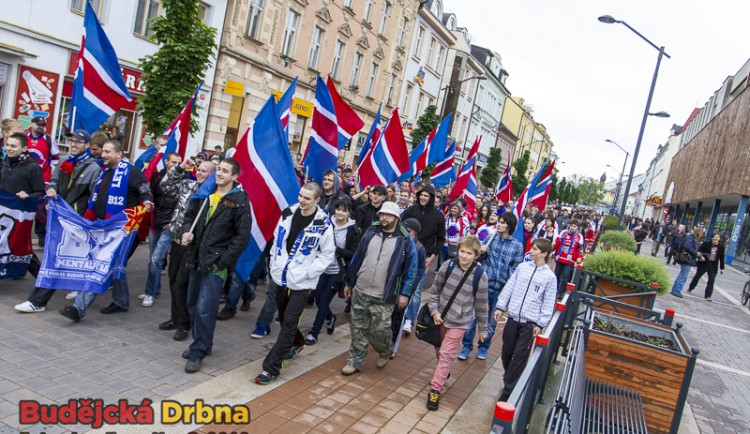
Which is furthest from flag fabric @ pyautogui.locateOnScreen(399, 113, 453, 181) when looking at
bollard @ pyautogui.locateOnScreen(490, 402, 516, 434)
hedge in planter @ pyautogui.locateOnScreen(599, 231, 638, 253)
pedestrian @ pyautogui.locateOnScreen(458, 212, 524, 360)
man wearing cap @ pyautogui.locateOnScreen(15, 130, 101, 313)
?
bollard @ pyautogui.locateOnScreen(490, 402, 516, 434)

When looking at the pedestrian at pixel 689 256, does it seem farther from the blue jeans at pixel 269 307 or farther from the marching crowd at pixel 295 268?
the blue jeans at pixel 269 307

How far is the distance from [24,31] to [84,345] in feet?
37.9

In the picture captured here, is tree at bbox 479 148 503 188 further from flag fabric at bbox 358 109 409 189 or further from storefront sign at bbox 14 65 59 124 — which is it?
flag fabric at bbox 358 109 409 189

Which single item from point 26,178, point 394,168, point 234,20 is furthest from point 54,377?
point 234,20

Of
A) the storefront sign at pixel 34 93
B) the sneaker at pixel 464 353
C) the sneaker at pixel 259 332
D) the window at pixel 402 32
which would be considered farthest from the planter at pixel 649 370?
the window at pixel 402 32

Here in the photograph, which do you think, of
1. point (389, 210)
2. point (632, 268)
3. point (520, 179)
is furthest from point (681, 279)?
point (520, 179)

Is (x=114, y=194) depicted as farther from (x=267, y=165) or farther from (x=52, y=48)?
(x=52, y=48)

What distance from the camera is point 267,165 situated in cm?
604

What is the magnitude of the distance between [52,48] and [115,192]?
1061 centimetres

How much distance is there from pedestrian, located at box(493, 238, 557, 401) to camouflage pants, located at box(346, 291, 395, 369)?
109 centimetres

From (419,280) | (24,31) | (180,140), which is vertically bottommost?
(419,280)

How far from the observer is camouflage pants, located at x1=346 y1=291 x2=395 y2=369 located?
563cm

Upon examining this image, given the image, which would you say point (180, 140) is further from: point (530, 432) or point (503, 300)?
point (530, 432)

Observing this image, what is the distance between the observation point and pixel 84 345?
17.1 ft
